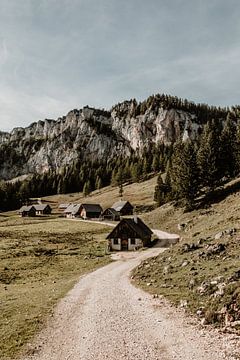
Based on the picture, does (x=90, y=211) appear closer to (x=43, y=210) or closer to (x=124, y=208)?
(x=124, y=208)

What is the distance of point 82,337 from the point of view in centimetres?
1686

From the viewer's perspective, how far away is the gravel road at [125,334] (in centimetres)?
1416

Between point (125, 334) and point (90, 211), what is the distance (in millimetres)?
117796

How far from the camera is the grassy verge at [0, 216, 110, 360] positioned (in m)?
19.2

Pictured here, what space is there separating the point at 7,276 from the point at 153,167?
517ft

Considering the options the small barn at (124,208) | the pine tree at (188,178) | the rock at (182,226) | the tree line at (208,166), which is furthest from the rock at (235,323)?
the small barn at (124,208)

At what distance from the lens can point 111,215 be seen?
128875 millimetres

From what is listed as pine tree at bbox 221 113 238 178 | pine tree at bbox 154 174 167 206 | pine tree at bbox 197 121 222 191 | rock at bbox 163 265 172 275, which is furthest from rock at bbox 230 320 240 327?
pine tree at bbox 154 174 167 206

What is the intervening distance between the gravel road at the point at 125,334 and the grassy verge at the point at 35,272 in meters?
1.37

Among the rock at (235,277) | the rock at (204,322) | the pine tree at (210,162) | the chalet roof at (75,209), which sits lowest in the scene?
the rock at (204,322)

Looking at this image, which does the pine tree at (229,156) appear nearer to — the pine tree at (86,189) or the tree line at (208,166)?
the tree line at (208,166)

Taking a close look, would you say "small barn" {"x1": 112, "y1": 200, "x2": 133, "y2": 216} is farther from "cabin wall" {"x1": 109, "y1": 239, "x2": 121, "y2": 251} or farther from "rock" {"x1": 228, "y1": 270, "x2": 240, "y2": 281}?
"rock" {"x1": 228, "y1": 270, "x2": 240, "y2": 281}

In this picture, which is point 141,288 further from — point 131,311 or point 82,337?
point 82,337

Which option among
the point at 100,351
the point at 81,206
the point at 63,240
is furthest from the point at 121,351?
the point at 81,206
